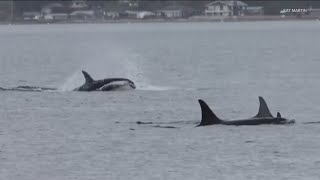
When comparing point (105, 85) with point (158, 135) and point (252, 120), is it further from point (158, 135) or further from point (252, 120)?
point (158, 135)

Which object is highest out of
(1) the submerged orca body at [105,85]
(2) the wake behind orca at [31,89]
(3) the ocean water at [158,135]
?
(3) the ocean water at [158,135]

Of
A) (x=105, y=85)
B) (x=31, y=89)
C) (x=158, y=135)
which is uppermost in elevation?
(x=158, y=135)

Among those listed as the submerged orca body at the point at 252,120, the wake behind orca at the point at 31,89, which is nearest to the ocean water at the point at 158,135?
the submerged orca body at the point at 252,120

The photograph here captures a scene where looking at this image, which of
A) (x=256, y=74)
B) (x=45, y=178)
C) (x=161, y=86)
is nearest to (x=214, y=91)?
(x=161, y=86)

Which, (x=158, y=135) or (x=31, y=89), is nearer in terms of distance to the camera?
(x=158, y=135)

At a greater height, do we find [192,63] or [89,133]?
[89,133]

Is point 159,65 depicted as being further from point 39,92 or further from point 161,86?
point 39,92

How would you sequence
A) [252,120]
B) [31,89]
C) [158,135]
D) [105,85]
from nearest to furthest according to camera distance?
[158,135], [252,120], [105,85], [31,89]

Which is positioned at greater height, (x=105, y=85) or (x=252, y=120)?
(x=252, y=120)

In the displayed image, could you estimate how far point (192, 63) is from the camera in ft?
314

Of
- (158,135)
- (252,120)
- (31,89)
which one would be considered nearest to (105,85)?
(31,89)

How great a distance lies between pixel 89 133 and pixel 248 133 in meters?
4.52

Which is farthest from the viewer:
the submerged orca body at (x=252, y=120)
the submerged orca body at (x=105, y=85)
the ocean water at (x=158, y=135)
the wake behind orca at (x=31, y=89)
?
the wake behind orca at (x=31, y=89)

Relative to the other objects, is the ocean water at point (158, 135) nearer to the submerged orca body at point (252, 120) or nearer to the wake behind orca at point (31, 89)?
the submerged orca body at point (252, 120)
